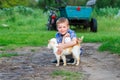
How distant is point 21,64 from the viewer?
7762mm

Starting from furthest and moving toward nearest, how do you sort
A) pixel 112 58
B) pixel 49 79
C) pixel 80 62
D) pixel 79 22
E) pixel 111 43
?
pixel 79 22 → pixel 111 43 → pixel 112 58 → pixel 80 62 → pixel 49 79

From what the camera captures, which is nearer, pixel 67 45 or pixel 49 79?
pixel 49 79

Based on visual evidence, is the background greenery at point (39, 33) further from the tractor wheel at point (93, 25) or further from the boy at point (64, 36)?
the boy at point (64, 36)

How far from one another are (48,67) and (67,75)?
944mm

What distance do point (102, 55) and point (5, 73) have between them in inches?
118

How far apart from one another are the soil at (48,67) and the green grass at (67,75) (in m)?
0.08

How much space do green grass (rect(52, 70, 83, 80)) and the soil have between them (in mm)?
82

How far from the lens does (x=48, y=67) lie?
7.38m

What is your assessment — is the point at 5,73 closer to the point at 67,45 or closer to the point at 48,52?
the point at 67,45

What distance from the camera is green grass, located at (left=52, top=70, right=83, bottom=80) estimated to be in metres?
6.27

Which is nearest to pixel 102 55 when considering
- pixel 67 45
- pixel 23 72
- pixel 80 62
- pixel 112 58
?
pixel 112 58

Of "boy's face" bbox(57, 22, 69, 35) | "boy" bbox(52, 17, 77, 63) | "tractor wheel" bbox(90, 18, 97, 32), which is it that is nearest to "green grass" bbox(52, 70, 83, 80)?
"boy" bbox(52, 17, 77, 63)

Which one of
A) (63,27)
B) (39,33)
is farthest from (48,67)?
(39,33)

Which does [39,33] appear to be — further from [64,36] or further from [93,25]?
[64,36]
